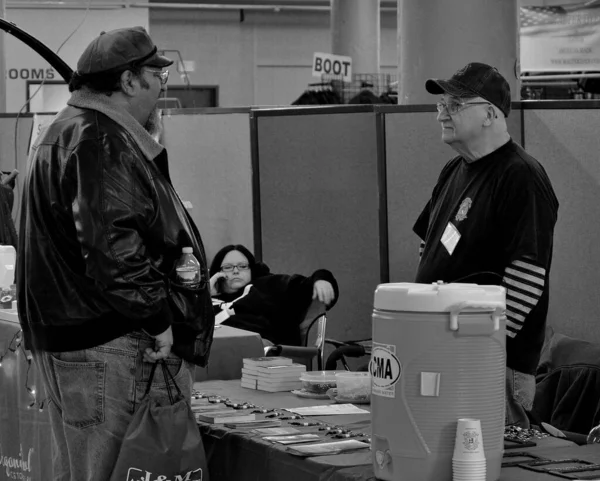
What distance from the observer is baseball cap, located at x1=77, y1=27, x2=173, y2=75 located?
2.63 m

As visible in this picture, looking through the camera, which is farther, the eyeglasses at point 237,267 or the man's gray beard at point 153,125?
the eyeglasses at point 237,267

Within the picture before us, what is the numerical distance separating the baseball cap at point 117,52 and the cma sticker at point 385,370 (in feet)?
3.26

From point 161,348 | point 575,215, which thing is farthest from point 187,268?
point 575,215

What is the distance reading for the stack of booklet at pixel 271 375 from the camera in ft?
10.8

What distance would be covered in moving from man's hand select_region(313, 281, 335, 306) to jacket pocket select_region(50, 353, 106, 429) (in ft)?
8.38

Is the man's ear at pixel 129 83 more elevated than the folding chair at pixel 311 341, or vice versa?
the man's ear at pixel 129 83

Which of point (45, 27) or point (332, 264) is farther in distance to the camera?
point (45, 27)

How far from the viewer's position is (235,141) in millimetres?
6867

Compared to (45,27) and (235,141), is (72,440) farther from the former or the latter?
(45,27)

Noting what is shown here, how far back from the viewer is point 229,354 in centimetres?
369

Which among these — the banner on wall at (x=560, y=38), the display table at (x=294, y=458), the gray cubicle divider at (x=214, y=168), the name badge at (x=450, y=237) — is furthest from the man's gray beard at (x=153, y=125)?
the banner on wall at (x=560, y=38)

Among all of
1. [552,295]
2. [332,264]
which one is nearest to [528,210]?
[552,295]

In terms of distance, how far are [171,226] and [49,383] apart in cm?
48

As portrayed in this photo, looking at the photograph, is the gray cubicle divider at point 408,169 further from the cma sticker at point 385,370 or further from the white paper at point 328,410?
the cma sticker at point 385,370
